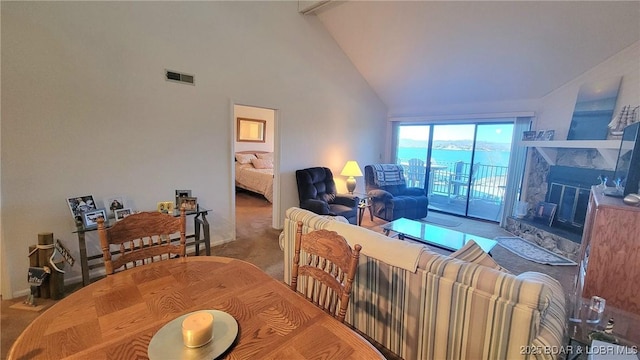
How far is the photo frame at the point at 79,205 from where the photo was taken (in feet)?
7.89

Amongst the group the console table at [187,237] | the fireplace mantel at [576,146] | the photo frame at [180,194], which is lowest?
the console table at [187,237]

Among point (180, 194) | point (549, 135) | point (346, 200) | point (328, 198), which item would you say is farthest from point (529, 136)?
point (180, 194)

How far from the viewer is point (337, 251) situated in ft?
3.93

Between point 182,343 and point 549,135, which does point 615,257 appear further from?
point 182,343

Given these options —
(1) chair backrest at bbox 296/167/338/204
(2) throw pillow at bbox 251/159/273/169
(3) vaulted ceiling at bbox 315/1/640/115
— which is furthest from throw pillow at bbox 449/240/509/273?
(2) throw pillow at bbox 251/159/273/169

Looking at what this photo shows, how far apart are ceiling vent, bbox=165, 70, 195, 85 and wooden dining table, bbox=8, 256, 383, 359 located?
2337 millimetres

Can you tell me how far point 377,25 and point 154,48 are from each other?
3078mm

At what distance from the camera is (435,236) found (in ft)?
10.5

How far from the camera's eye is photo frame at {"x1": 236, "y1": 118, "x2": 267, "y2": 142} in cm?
672

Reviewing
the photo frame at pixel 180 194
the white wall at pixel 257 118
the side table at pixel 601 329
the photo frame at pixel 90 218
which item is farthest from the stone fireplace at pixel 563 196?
the white wall at pixel 257 118

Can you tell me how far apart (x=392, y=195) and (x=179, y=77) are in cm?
373

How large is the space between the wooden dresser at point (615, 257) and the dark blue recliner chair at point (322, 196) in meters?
2.62

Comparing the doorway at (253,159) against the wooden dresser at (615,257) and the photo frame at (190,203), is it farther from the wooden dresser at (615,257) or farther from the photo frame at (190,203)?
the wooden dresser at (615,257)

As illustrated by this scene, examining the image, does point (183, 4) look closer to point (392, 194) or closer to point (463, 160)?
point (392, 194)
